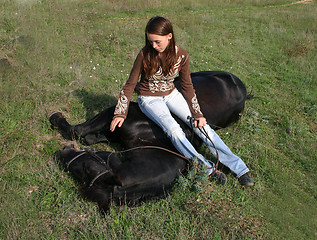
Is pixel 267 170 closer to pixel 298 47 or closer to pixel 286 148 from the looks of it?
pixel 286 148

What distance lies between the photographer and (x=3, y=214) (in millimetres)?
2322

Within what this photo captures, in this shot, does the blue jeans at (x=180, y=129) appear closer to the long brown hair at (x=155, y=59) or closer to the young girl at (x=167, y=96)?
the young girl at (x=167, y=96)

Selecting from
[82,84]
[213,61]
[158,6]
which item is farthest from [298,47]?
[82,84]

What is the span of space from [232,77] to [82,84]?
2.32 metres

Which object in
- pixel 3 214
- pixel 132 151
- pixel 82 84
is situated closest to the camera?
pixel 3 214

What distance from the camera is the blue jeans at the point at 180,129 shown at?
2.90 metres

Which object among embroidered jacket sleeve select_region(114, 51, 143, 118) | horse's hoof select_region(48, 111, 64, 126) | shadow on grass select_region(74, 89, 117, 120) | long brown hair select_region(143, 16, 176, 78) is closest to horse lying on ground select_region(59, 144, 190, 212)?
embroidered jacket sleeve select_region(114, 51, 143, 118)

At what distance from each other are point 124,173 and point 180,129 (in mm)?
763

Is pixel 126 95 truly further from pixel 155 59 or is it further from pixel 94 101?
pixel 94 101

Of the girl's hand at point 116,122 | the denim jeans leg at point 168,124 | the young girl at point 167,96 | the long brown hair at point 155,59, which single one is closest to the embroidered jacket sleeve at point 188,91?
the young girl at point 167,96

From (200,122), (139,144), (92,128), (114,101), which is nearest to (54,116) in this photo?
(92,128)

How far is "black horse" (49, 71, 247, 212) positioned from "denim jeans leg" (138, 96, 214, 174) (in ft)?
0.33

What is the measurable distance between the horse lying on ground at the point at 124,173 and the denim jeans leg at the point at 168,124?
14cm

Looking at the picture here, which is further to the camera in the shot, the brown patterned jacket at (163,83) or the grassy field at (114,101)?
the brown patterned jacket at (163,83)
